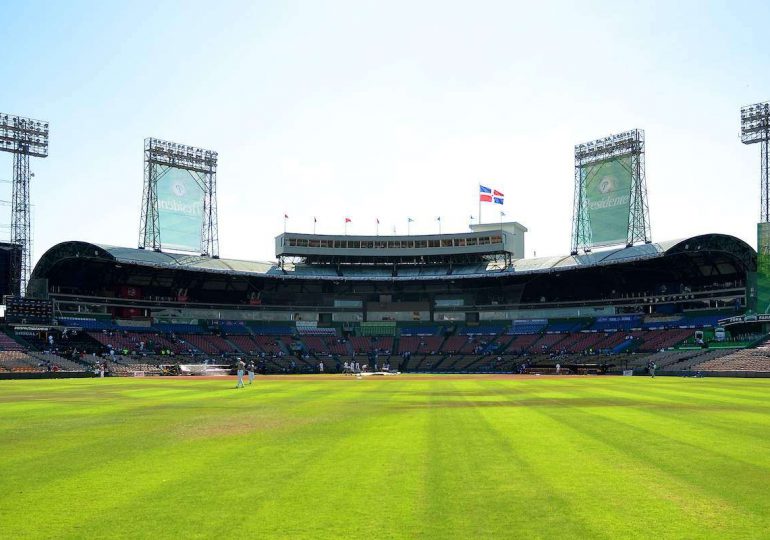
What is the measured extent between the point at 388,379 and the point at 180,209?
5250 cm

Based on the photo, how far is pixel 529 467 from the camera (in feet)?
39.9

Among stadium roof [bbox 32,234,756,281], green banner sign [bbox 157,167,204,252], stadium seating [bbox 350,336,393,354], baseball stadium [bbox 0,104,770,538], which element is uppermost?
green banner sign [bbox 157,167,204,252]

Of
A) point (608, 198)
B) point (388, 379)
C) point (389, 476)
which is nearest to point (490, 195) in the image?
point (608, 198)

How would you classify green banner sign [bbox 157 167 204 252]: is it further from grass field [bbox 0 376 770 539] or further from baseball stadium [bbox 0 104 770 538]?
grass field [bbox 0 376 770 539]

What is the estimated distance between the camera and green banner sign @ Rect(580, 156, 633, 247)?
9025cm

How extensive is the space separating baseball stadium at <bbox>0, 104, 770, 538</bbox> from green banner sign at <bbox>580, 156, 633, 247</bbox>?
1.26 ft

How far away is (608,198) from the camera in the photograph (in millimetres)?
92188

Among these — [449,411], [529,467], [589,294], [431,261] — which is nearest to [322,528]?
[529,467]

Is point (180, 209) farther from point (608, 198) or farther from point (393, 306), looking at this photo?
point (608, 198)

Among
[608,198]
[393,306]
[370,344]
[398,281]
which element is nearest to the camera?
[608,198]

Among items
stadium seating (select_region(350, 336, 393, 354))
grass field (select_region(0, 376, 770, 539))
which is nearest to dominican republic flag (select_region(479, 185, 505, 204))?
stadium seating (select_region(350, 336, 393, 354))

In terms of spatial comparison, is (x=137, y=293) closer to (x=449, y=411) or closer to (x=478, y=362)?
(x=478, y=362)

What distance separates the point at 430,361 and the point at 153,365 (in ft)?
130

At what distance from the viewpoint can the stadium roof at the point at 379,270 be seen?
251 ft
